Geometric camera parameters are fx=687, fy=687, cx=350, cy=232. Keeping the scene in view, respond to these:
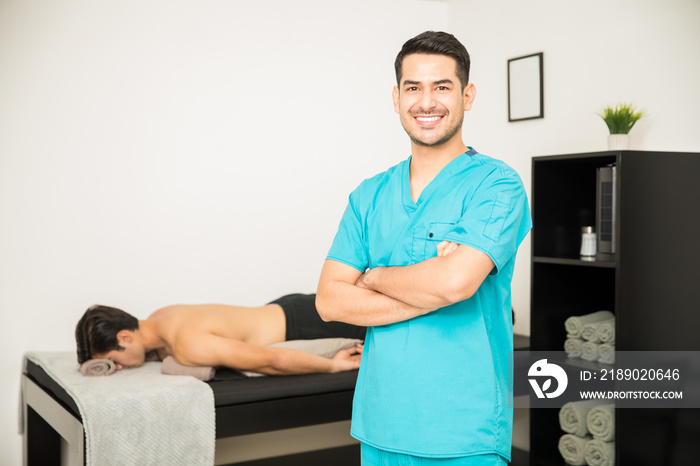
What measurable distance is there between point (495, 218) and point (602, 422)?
1.41 metres

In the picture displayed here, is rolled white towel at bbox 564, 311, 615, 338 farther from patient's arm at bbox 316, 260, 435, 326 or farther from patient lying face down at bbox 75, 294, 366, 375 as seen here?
patient's arm at bbox 316, 260, 435, 326

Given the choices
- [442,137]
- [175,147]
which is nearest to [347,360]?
[175,147]

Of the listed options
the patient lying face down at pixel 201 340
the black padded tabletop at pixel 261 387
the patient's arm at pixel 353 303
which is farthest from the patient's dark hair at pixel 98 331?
the patient's arm at pixel 353 303

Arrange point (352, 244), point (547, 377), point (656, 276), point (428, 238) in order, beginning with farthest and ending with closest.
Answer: point (547, 377) → point (656, 276) → point (352, 244) → point (428, 238)

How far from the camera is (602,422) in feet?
8.02

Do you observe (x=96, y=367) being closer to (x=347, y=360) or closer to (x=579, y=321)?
(x=347, y=360)

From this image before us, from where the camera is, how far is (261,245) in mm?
3486

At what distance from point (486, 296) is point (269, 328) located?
1702 mm

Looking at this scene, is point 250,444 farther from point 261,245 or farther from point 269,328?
point 261,245

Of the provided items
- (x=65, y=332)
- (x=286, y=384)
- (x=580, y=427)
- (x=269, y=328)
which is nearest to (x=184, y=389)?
(x=286, y=384)

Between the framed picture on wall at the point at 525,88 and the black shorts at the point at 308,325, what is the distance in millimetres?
1382

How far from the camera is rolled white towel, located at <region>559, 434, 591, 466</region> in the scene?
2547 mm

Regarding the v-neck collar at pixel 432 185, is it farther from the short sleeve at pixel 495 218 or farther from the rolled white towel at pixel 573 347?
the rolled white towel at pixel 573 347

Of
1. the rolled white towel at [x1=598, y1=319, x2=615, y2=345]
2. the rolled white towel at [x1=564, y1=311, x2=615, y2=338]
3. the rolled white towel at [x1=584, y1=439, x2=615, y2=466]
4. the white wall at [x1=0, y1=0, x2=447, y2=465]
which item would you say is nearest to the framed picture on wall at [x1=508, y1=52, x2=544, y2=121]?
the white wall at [x1=0, y1=0, x2=447, y2=465]
